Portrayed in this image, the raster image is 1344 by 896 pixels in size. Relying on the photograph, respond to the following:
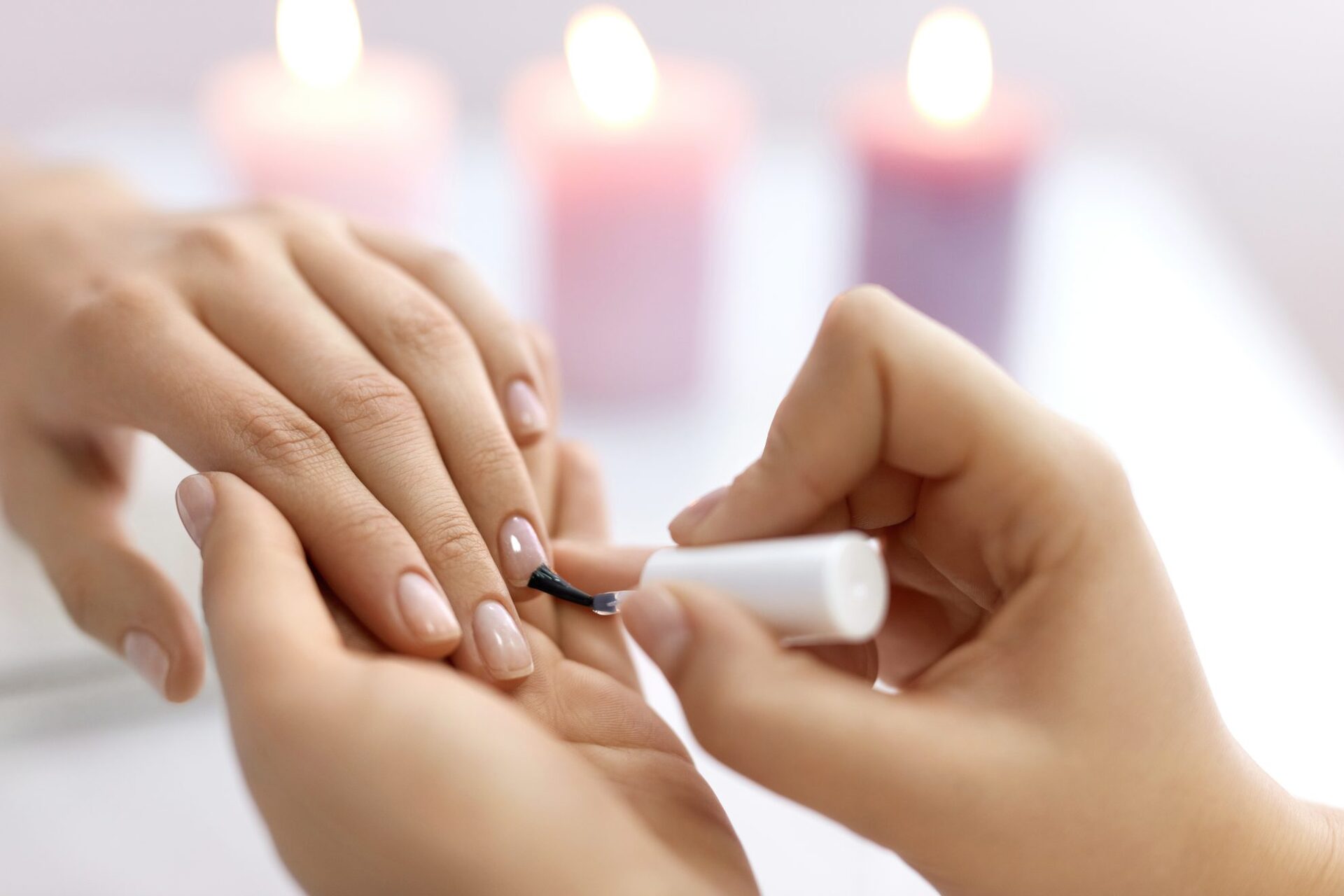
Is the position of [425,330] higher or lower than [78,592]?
higher

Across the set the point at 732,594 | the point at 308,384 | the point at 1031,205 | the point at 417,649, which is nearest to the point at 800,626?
the point at 732,594

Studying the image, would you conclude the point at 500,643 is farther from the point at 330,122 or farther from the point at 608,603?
the point at 330,122

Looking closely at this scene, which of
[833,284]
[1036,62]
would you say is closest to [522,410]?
[833,284]

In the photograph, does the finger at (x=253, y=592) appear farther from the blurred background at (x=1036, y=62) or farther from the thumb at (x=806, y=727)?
the blurred background at (x=1036, y=62)

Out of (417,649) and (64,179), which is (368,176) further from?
(417,649)

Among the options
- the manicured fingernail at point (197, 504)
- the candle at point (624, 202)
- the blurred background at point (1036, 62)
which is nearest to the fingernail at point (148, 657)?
the manicured fingernail at point (197, 504)

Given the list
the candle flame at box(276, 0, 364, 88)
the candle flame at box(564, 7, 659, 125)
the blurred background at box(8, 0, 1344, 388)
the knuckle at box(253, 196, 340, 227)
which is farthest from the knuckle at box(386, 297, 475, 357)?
the blurred background at box(8, 0, 1344, 388)
